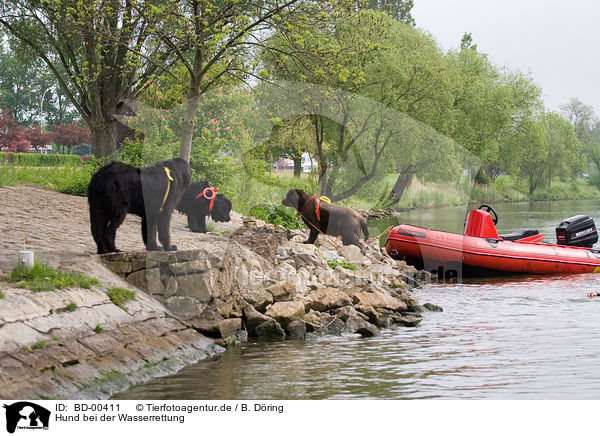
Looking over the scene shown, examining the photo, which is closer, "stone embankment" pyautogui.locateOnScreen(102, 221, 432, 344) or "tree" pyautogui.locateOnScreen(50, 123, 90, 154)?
"stone embankment" pyautogui.locateOnScreen(102, 221, 432, 344)

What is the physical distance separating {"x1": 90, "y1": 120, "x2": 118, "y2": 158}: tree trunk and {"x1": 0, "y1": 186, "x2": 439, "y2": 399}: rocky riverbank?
8.25 metres

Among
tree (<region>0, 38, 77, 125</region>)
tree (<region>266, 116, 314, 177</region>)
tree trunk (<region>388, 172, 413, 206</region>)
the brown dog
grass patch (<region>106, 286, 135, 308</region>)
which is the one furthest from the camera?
tree (<region>0, 38, 77, 125</region>)

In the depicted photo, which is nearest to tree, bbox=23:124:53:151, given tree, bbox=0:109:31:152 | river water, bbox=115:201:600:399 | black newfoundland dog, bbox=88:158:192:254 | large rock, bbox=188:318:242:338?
tree, bbox=0:109:31:152

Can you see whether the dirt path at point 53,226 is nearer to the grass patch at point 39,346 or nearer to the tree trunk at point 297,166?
the tree trunk at point 297,166

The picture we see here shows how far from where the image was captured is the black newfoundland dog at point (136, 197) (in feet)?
26.9

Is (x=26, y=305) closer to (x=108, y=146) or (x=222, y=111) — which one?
(x=222, y=111)

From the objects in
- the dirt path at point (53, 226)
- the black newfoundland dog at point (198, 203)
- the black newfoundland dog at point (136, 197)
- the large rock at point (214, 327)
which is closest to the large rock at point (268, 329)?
the large rock at point (214, 327)

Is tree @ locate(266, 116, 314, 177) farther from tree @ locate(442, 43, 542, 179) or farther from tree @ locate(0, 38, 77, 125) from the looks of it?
tree @ locate(0, 38, 77, 125)

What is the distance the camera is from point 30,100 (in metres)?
61.6

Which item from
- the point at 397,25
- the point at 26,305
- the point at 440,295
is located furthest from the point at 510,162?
the point at 26,305

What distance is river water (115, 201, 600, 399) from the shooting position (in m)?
6.64

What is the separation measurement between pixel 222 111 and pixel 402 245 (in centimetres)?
478

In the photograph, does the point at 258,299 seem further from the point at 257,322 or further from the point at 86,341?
the point at 86,341

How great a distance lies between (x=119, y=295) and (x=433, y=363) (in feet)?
11.2
